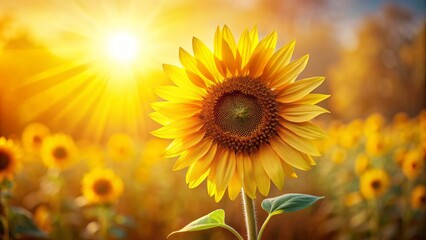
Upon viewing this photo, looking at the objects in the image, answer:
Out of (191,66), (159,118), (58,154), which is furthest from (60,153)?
(191,66)

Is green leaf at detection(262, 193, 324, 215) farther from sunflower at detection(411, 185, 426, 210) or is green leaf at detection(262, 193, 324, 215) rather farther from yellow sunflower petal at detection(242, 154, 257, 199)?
sunflower at detection(411, 185, 426, 210)

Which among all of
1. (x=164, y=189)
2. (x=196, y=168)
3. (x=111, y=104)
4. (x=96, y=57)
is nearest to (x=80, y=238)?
(x=164, y=189)

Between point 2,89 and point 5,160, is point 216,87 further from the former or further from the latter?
point 2,89

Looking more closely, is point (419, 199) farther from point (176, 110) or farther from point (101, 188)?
point (176, 110)

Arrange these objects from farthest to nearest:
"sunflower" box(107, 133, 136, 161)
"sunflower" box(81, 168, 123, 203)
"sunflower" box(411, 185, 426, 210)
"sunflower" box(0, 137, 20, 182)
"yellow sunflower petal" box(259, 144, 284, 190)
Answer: "sunflower" box(107, 133, 136, 161)
"sunflower" box(411, 185, 426, 210)
"sunflower" box(81, 168, 123, 203)
"sunflower" box(0, 137, 20, 182)
"yellow sunflower petal" box(259, 144, 284, 190)

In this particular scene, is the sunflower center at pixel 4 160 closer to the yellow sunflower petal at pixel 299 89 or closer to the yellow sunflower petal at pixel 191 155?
the yellow sunflower petal at pixel 191 155

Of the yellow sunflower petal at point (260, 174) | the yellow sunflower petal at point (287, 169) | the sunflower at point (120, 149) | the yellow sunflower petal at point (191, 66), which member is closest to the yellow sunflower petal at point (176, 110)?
the yellow sunflower petal at point (191, 66)

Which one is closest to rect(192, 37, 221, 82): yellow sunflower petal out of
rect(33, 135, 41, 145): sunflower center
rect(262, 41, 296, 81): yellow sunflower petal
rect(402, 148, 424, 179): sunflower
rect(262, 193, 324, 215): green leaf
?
rect(262, 41, 296, 81): yellow sunflower petal
